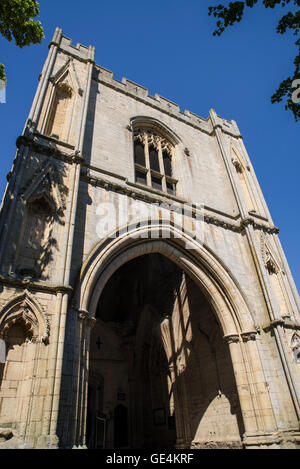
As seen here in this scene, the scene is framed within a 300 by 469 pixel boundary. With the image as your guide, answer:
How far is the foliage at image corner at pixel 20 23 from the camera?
244 inches

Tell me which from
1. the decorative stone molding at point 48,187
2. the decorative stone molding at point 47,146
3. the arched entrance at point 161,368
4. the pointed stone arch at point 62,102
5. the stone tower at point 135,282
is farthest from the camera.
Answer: the arched entrance at point 161,368

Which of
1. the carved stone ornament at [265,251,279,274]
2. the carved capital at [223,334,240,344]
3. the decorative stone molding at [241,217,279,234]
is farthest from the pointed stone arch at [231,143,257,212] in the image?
the carved capital at [223,334,240,344]

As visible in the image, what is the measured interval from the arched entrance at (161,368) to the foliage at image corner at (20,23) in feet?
30.2

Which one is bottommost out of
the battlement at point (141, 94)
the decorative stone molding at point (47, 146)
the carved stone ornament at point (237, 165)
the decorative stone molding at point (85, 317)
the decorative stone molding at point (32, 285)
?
the decorative stone molding at point (85, 317)

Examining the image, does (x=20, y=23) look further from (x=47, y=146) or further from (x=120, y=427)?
(x=120, y=427)

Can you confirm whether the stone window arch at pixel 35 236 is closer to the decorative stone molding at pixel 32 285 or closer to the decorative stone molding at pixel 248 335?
the decorative stone molding at pixel 32 285

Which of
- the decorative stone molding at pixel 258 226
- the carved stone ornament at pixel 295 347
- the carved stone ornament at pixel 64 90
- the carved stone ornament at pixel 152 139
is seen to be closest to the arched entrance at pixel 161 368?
the carved stone ornament at pixel 295 347

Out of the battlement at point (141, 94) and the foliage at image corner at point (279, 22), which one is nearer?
the foliage at image corner at point (279, 22)

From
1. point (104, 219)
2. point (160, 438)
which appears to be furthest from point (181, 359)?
point (104, 219)

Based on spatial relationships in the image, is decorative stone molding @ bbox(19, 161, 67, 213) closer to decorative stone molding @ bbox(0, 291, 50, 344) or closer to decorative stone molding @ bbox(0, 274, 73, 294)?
decorative stone molding @ bbox(0, 274, 73, 294)

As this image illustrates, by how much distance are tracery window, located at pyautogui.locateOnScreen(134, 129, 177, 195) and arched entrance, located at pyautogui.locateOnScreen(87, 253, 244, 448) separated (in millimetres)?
3945

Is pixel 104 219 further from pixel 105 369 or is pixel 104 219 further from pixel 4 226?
pixel 105 369

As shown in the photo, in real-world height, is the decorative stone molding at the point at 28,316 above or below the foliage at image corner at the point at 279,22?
below

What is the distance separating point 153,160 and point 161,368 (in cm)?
886
